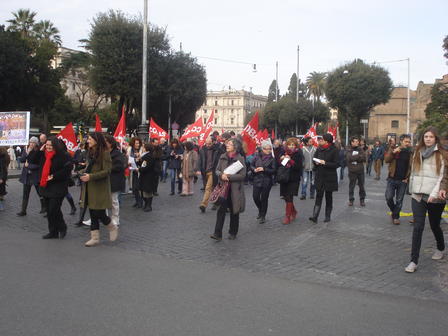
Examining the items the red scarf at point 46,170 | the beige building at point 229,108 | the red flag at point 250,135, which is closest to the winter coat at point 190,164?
the red flag at point 250,135

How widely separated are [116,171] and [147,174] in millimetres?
3041

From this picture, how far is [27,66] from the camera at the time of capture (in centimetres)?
3919

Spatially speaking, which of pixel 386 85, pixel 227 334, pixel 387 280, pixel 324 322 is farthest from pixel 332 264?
pixel 386 85

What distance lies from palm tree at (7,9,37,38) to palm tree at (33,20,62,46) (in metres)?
1.32

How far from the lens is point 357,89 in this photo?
186 ft

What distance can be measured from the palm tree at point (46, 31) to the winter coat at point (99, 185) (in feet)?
155

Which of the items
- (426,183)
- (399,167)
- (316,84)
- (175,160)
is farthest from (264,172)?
(316,84)

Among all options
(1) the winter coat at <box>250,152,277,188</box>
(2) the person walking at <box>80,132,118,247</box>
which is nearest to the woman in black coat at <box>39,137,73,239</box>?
(2) the person walking at <box>80,132,118,247</box>

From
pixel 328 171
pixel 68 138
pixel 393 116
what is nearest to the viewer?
pixel 328 171

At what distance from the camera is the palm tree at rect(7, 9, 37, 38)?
47.6 metres

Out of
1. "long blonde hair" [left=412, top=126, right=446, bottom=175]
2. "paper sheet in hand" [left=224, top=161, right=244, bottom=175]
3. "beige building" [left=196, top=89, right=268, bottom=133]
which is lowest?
"paper sheet in hand" [left=224, top=161, right=244, bottom=175]

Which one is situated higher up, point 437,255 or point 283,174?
point 283,174

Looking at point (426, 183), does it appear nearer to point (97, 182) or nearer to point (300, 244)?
point (300, 244)

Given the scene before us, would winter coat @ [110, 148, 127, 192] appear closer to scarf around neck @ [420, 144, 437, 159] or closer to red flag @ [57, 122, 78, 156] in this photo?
red flag @ [57, 122, 78, 156]
